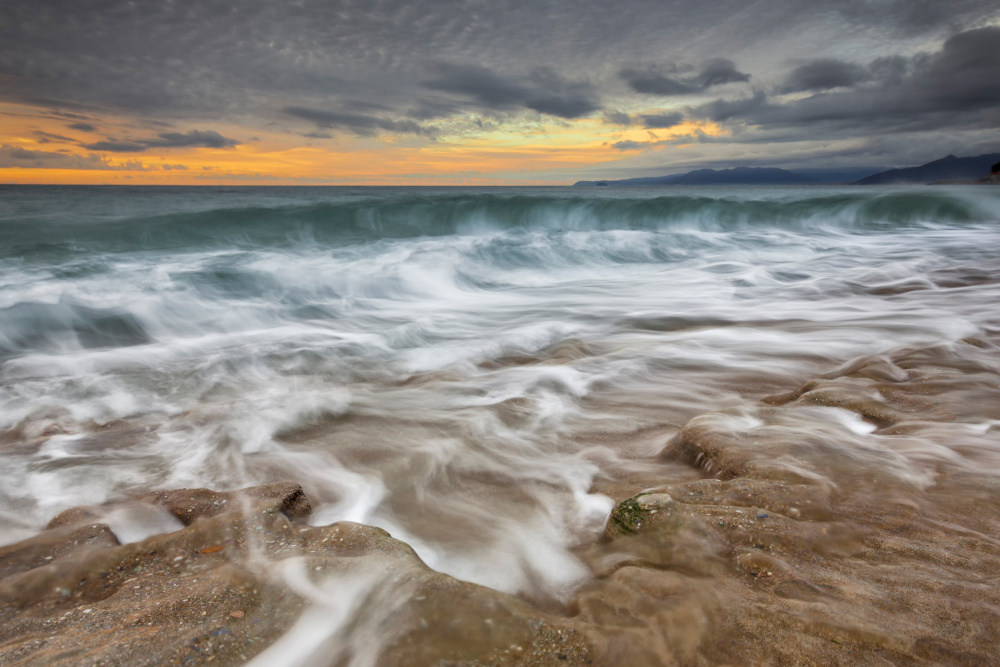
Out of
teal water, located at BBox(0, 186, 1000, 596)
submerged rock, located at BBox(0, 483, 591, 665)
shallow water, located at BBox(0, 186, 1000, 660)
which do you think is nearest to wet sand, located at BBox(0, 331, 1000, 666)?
submerged rock, located at BBox(0, 483, 591, 665)

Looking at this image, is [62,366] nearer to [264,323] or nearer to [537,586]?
[264,323]

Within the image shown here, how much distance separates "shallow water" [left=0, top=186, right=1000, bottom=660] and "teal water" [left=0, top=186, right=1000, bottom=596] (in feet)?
0.10

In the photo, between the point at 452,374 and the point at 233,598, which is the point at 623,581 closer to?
the point at 233,598

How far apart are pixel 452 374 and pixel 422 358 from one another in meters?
0.83

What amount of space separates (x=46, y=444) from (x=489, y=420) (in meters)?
2.99

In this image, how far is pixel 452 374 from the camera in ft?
17.3

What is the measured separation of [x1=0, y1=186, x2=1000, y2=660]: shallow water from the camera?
2793mm

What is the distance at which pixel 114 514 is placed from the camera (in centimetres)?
245

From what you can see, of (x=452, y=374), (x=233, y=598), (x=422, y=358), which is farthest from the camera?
(x=422, y=358)

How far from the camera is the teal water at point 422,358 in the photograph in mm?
3033

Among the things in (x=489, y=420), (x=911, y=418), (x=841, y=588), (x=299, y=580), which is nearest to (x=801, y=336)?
(x=911, y=418)

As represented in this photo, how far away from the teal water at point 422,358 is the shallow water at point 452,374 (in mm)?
29

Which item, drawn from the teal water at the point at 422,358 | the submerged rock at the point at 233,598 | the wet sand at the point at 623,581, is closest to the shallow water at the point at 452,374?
the teal water at the point at 422,358

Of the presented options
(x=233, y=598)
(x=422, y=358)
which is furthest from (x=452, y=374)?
(x=233, y=598)
